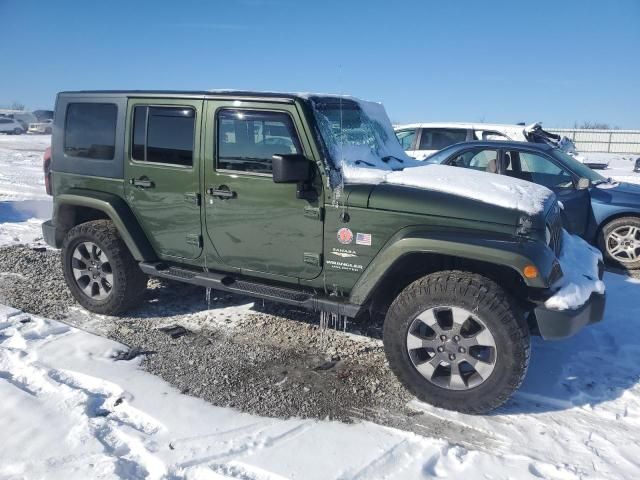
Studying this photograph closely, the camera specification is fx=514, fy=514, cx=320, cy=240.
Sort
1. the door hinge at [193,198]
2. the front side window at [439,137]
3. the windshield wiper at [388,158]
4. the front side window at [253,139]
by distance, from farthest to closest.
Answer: the front side window at [439,137] → the windshield wiper at [388,158] → the door hinge at [193,198] → the front side window at [253,139]

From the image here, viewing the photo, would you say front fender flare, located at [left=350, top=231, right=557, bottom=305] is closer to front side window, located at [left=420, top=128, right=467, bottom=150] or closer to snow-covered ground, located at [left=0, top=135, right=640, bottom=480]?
snow-covered ground, located at [left=0, top=135, right=640, bottom=480]

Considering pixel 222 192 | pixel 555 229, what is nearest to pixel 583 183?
pixel 555 229

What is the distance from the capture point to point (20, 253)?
6.76m

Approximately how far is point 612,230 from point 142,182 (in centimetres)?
597

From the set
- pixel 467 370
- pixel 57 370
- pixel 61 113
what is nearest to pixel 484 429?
pixel 467 370

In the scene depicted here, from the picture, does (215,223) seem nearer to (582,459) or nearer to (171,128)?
(171,128)

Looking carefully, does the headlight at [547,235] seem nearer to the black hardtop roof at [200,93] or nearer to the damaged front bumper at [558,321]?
the damaged front bumper at [558,321]

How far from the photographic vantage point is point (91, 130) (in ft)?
15.9

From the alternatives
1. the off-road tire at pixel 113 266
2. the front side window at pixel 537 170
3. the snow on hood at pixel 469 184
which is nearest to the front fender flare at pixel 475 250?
the snow on hood at pixel 469 184

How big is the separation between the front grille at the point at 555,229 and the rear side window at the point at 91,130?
3.73 meters

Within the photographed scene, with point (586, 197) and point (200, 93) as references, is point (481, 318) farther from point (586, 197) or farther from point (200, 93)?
point (586, 197)

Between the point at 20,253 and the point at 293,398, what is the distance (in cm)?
505

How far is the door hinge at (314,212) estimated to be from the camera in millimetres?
3754

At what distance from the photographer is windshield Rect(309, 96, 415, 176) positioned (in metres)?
3.91
